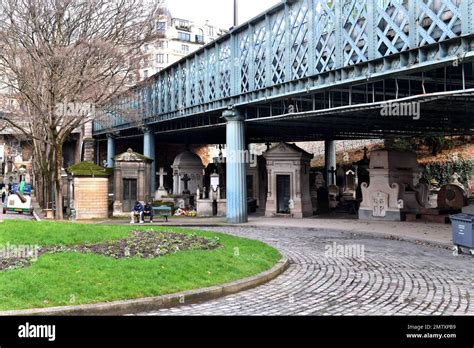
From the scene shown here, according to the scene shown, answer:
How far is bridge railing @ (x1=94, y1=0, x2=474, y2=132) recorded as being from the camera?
13.4m

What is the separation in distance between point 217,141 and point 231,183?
24.3m

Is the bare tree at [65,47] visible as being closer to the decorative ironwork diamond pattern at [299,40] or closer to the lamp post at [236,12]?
the decorative ironwork diamond pattern at [299,40]

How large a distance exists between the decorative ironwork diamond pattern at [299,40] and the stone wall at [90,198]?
1503 cm

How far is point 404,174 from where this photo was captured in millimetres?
25484

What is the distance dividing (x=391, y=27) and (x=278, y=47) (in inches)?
271

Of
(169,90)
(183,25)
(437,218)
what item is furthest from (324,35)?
(183,25)

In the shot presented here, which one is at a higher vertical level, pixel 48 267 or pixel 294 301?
pixel 48 267

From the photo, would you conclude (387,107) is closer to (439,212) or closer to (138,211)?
(439,212)

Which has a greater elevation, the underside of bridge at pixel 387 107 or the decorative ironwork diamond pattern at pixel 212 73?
the decorative ironwork diamond pattern at pixel 212 73

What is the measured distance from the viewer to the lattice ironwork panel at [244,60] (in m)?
22.7

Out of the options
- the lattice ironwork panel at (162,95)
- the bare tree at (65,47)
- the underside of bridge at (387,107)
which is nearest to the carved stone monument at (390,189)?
the underside of bridge at (387,107)

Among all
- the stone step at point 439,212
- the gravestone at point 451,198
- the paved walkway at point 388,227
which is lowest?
the paved walkway at point 388,227
